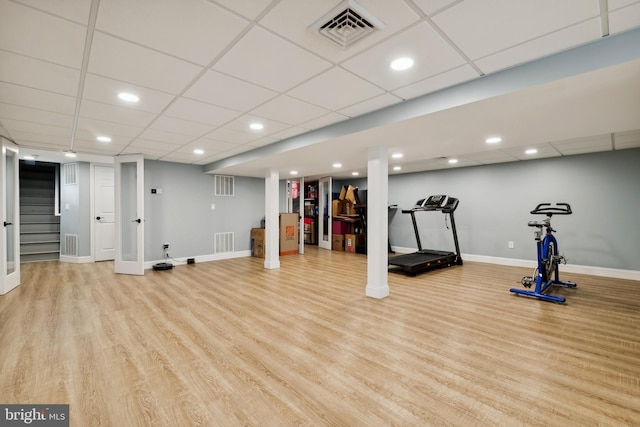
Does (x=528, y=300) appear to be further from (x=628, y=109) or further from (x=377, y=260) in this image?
(x=628, y=109)

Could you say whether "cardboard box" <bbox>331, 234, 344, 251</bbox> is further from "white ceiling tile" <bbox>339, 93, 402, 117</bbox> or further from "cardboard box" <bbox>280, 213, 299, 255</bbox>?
"white ceiling tile" <bbox>339, 93, 402, 117</bbox>

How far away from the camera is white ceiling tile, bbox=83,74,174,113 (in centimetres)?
245

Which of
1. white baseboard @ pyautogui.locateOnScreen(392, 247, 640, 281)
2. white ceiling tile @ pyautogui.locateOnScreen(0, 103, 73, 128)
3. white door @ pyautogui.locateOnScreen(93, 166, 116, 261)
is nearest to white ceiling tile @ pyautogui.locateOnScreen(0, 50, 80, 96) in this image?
white ceiling tile @ pyautogui.locateOnScreen(0, 103, 73, 128)

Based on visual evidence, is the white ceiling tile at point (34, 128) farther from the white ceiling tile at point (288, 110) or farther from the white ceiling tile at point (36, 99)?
the white ceiling tile at point (288, 110)

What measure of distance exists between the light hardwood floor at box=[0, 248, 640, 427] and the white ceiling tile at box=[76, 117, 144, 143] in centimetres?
241

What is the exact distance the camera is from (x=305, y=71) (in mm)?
2260

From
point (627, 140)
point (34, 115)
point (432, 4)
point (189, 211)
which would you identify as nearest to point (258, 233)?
point (189, 211)

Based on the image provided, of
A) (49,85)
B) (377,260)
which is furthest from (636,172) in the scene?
(49,85)

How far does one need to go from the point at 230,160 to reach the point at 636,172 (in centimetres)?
780

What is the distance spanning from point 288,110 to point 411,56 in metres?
1.49

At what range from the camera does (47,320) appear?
10.6 ft

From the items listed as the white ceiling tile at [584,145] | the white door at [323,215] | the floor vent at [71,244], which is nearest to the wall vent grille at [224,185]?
the white door at [323,215]

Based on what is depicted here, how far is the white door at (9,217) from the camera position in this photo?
14.1 feet

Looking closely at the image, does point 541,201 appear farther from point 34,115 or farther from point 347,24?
point 34,115
